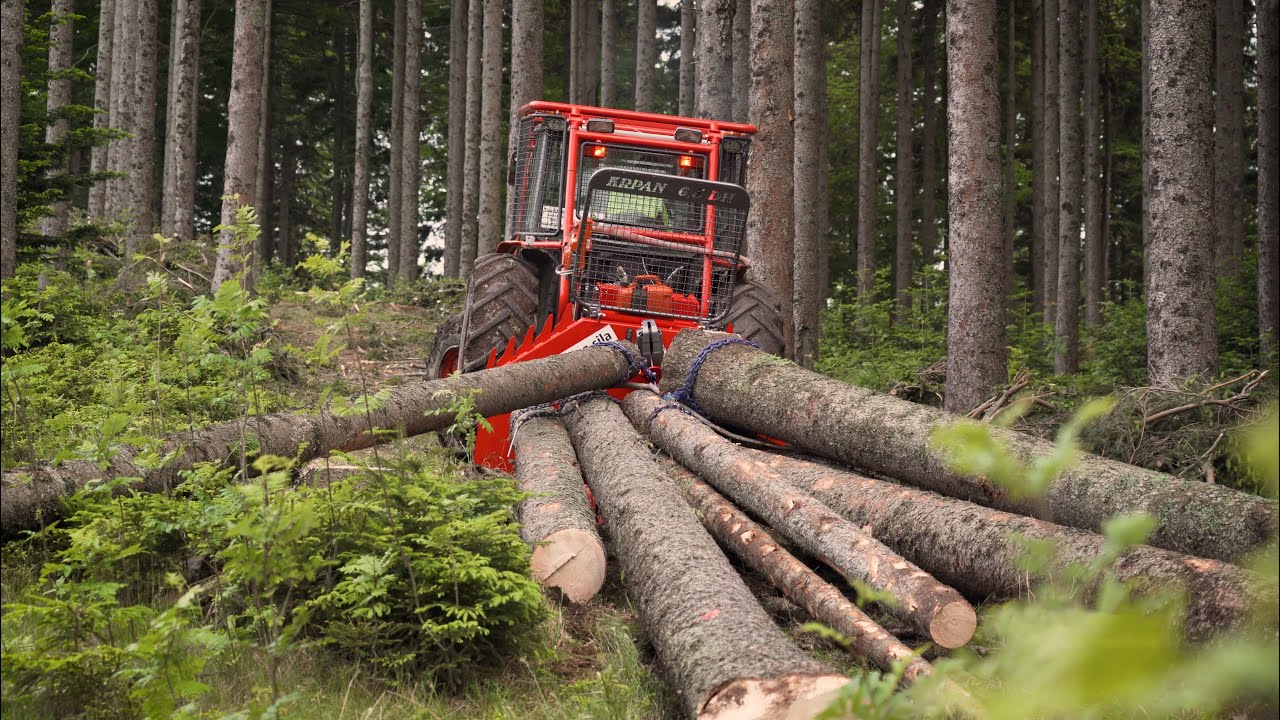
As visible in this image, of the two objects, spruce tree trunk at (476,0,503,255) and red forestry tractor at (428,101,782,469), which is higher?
spruce tree trunk at (476,0,503,255)

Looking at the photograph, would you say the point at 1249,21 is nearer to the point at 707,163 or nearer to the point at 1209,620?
the point at 707,163

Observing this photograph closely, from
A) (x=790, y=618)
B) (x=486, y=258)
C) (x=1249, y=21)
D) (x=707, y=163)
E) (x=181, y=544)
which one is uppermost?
(x=1249, y=21)

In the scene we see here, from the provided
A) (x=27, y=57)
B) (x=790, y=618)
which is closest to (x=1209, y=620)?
(x=790, y=618)

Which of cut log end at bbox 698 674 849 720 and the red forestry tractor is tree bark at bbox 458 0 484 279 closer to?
the red forestry tractor

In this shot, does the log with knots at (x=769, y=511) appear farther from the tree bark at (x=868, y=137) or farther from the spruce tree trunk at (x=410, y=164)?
the spruce tree trunk at (x=410, y=164)

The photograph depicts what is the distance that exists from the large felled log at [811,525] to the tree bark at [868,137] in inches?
560

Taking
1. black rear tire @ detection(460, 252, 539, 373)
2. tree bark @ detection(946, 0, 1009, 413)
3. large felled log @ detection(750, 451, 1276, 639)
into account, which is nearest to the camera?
large felled log @ detection(750, 451, 1276, 639)

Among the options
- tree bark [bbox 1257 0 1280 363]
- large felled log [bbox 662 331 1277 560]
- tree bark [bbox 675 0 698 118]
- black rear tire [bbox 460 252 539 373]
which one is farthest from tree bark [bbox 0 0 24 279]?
tree bark [bbox 1257 0 1280 363]

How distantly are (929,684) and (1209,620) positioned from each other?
2412 millimetres

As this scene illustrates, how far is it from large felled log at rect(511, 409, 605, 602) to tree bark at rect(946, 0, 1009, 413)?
4497 millimetres

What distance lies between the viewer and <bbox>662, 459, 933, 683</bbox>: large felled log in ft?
13.2

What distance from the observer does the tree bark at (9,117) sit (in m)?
8.95

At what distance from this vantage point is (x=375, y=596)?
375 cm

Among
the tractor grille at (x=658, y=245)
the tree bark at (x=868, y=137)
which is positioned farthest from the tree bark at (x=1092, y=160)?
the tractor grille at (x=658, y=245)
